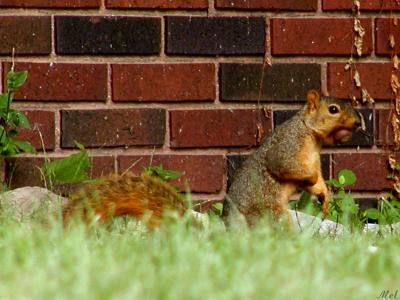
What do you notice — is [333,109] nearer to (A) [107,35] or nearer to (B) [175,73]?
(B) [175,73]

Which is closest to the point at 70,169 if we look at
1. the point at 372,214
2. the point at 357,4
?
the point at 372,214

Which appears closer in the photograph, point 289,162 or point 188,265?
point 188,265

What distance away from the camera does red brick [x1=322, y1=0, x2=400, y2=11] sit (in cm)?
417

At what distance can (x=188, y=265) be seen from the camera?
7.85ft

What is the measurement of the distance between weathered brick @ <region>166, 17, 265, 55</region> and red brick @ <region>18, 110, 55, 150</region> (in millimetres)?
493

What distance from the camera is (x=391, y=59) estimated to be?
4.23 meters

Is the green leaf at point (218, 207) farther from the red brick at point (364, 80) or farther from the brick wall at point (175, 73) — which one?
the red brick at point (364, 80)

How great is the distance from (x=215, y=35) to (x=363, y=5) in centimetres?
58

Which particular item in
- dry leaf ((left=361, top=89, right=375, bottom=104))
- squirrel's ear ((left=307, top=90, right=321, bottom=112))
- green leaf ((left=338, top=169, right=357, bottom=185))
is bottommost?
green leaf ((left=338, top=169, right=357, bottom=185))

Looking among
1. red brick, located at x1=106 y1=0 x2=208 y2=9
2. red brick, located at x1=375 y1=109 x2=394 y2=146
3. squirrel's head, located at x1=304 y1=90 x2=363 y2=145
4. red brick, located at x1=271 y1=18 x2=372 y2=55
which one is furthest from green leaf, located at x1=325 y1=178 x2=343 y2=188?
red brick, located at x1=106 y1=0 x2=208 y2=9

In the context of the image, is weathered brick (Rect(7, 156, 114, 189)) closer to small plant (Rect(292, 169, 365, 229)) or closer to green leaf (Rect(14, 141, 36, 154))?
green leaf (Rect(14, 141, 36, 154))

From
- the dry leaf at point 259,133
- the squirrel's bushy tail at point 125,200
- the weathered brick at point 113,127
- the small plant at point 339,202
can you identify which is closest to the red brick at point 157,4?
the weathered brick at point 113,127

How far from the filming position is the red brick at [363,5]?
4.17 m

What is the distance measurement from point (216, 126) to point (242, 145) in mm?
124
